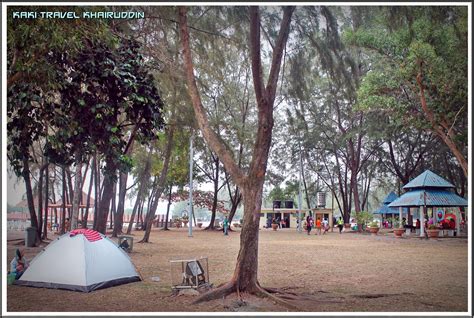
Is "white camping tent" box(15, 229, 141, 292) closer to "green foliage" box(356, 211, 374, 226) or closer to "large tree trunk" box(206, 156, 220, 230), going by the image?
"large tree trunk" box(206, 156, 220, 230)

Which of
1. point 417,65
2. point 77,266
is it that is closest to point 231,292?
point 77,266

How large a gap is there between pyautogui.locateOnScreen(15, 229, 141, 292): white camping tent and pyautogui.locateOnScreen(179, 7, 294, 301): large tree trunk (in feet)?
5.64

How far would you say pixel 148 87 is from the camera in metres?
7.28

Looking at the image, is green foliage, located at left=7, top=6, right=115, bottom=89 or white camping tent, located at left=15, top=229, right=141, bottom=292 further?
white camping tent, located at left=15, top=229, right=141, bottom=292

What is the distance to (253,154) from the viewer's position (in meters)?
5.96

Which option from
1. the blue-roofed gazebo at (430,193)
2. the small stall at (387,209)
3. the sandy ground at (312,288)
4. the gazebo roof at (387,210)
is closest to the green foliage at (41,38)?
the sandy ground at (312,288)

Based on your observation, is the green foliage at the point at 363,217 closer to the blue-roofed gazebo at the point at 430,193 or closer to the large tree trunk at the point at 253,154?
the blue-roofed gazebo at the point at 430,193

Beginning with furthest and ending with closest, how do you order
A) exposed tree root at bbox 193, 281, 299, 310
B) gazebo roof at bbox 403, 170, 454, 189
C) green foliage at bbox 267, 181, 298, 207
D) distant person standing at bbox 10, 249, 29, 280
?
green foliage at bbox 267, 181, 298, 207
gazebo roof at bbox 403, 170, 454, 189
distant person standing at bbox 10, 249, 29, 280
exposed tree root at bbox 193, 281, 299, 310

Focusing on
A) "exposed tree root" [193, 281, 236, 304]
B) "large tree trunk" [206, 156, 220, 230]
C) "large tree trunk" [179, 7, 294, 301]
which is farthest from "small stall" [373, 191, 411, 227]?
"exposed tree root" [193, 281, 236, 304]

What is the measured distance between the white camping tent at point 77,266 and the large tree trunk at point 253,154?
5.64ft

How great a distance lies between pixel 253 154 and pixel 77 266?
2.79 m

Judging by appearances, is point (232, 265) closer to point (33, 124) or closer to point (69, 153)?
point (69, 153)

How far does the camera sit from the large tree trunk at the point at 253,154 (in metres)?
5.70

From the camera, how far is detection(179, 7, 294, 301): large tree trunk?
18.7ft
